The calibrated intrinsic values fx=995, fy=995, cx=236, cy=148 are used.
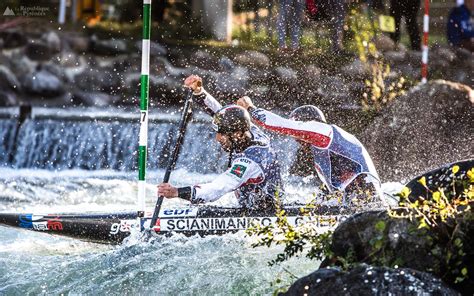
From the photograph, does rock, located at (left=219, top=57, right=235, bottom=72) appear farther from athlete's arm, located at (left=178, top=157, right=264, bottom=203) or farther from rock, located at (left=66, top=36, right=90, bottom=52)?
athlete's arm, located at (left=178, top=157, right=264, bottom=203)

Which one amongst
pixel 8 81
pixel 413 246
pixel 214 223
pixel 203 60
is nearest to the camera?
pixel 413 246

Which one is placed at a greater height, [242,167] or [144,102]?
[144,102]

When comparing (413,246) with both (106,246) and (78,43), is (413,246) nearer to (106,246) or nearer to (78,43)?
(106,246)

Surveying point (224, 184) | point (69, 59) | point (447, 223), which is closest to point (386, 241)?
point (447, 223)

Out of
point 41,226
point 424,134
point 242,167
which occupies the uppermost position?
point 242,167

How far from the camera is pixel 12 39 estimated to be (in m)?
16.0

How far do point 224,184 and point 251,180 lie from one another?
267mm

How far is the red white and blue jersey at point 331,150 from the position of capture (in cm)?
793

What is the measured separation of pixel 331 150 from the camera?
7.96 meters

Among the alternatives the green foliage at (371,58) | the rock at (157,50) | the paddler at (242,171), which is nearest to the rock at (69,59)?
the rock at (157,50)

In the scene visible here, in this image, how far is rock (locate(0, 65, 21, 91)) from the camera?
15.4m

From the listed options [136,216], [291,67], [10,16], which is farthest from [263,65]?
[136,216]

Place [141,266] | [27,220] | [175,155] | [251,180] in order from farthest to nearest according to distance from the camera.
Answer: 1. [27,220]
2. [175,155]
3. [251,180]
4. [141,266]

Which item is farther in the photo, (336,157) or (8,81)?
(8,81)
